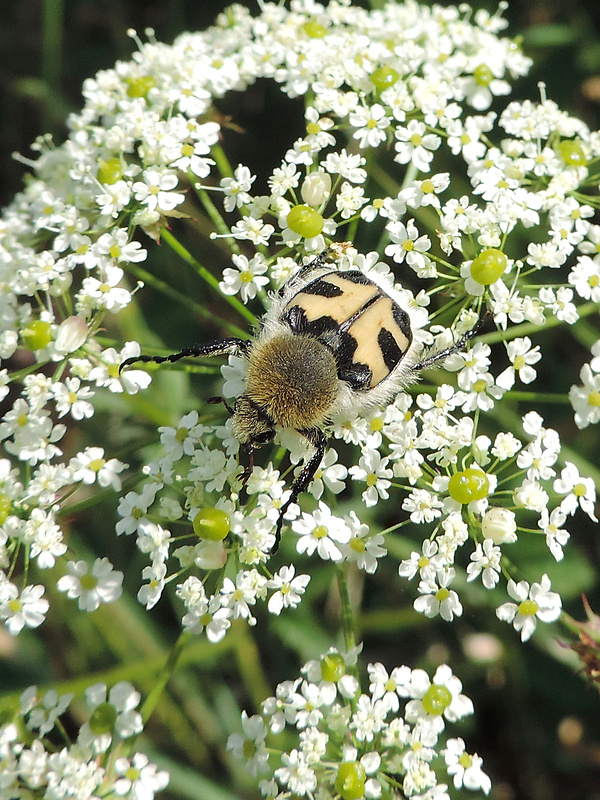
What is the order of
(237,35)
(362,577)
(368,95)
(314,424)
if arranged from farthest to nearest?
(362,577), (237,35), (368,95), (314,424)

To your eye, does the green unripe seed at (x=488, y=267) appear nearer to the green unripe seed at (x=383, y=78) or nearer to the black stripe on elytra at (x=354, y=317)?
the black stripe on elytra at (x=354, y=317)

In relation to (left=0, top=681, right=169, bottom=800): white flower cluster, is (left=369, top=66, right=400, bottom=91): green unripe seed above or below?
above

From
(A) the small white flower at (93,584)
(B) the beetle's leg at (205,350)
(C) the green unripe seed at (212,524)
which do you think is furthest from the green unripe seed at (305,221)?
(A) the small white flower at (93,584)

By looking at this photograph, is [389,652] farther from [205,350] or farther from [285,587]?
[205,350]

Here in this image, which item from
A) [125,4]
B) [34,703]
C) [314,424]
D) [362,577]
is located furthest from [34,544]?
[125,4]

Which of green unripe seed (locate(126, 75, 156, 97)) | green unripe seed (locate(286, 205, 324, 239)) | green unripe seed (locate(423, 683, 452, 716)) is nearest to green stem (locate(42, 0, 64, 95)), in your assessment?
green unripe seed (locate(126, 75, 156, 97))

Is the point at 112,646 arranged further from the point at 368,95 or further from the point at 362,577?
the point at 368,95

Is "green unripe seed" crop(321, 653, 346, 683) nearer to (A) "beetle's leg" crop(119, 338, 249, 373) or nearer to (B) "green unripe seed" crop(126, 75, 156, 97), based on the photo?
(A) "beetle's leg" crop(119, 338, 249, 373)
